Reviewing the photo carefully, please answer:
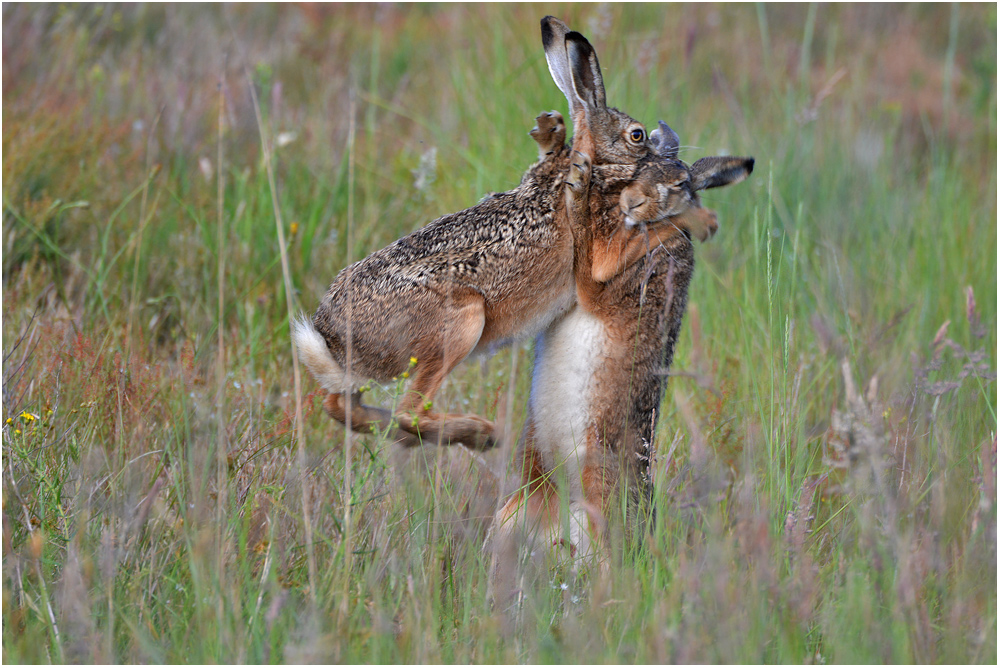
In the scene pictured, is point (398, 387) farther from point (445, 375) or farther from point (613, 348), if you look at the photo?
point (613, 348)

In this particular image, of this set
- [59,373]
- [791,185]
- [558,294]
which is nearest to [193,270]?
[59,373]

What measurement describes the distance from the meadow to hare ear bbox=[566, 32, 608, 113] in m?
0.74

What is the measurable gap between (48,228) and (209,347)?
1411mm

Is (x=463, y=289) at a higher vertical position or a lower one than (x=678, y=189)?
lower

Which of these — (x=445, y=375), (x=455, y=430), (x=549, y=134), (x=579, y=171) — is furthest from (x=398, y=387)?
(x=549, y=134)

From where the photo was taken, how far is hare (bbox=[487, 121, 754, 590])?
3.40 meters

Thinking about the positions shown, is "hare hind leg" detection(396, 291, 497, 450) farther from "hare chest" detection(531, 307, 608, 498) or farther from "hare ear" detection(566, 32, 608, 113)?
"hare ear" detection(566, 32, 608, 113)

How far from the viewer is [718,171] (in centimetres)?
346

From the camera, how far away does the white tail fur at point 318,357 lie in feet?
10.5

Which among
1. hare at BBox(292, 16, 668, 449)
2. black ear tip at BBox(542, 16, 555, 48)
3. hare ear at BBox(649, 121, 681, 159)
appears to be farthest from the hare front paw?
hare ear at BBox(649, 121, 681, 159)

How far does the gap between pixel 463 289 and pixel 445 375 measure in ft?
0.99

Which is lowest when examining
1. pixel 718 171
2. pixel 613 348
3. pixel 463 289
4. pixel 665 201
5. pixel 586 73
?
pixel 613 348

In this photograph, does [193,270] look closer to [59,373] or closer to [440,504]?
[59,373]

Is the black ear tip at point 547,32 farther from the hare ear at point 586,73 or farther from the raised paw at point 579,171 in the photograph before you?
the raised paw at point 579,171
